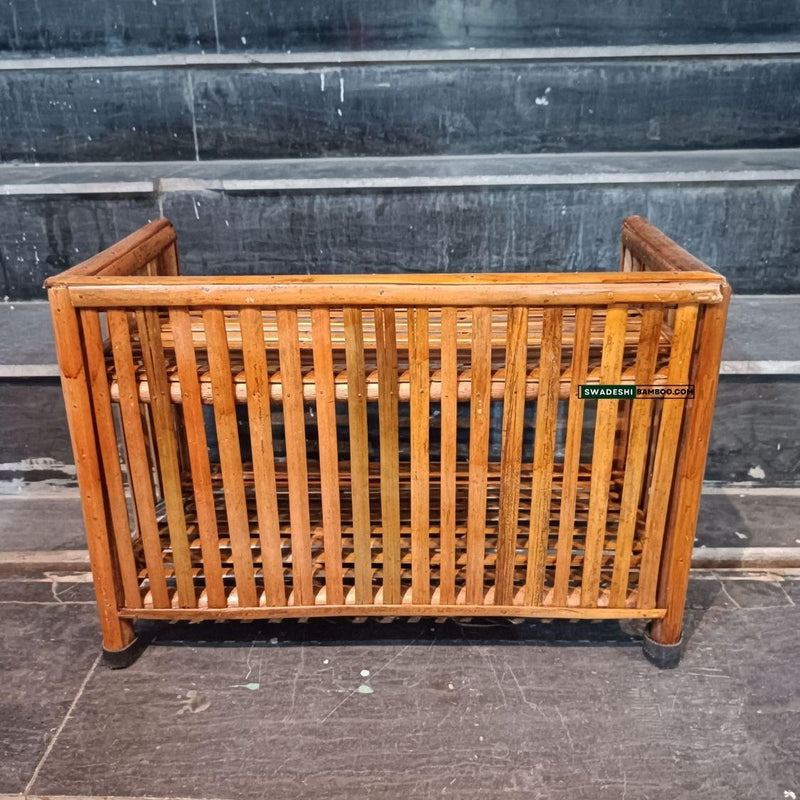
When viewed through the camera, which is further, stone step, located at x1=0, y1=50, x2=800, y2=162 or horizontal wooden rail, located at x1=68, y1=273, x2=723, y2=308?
stone step, located at x1=0, y1=50, x2=800, y2=162

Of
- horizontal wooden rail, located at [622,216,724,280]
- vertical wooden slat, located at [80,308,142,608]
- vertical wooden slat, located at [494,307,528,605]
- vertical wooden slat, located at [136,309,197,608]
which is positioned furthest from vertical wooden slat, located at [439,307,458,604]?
vertical wooden slat, located at [80,308,142,608]

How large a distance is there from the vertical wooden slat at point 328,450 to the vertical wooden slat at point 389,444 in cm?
10

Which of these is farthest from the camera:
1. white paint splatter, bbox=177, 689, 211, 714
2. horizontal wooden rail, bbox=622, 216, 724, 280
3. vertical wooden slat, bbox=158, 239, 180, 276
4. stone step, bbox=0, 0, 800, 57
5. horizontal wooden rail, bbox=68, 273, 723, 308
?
stone step, bbox=0, 0, 800, 57

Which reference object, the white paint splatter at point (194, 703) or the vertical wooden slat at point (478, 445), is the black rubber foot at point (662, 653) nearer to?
the vertical wooden slat at point (478, 445)

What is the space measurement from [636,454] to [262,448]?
809 mm

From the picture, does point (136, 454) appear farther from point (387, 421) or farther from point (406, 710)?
point (406, 710)

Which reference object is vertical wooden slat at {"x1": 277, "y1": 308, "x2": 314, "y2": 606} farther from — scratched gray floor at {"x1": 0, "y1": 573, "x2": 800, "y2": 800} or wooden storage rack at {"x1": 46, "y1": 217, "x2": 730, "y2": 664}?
scratched gray floor at {"x1": 0, "y1": 573, "x2": 800, "y2": 800}

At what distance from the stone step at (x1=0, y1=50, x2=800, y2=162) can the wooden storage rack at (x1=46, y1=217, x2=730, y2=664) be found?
51.9 inches

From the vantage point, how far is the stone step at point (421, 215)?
280 centimetres

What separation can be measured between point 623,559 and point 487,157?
1.86 m

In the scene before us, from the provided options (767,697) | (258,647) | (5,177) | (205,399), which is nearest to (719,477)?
(767,697)

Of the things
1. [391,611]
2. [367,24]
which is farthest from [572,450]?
[367,24]

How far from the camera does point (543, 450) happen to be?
1.73 m

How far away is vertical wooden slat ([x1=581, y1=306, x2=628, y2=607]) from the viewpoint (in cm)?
162
